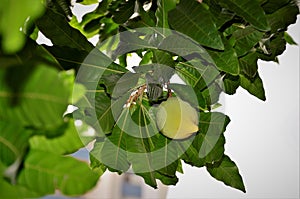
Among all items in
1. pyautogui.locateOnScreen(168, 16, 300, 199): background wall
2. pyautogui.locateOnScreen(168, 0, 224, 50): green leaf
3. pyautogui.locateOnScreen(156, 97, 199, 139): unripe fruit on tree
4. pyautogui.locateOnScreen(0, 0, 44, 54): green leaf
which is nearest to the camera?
pyautogui.locateOnScreen(0, 0, 44, 54): green leaf

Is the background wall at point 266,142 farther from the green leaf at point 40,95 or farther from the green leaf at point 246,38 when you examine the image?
the green leaf at point 40,95

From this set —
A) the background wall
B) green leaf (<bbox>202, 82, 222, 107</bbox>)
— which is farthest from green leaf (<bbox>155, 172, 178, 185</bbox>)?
the background wall

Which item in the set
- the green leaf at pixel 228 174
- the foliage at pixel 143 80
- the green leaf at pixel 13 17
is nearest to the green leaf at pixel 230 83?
the foliage at pixel 143 80

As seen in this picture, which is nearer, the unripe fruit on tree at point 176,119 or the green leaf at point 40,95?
the green leaf at point 40,95

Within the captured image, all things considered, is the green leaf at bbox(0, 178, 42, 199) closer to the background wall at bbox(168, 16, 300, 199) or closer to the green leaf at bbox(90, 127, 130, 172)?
the green leaf at bbox(90, 127, 130, 172)

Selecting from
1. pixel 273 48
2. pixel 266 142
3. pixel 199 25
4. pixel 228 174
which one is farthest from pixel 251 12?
pixel 266 142

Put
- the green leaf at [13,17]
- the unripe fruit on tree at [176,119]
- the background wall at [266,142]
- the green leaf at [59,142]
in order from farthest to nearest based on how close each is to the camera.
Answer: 1. the background wall at [266,142]
2. the unripe fruit on tree at [176,119]
3. the green leaf at [59,142]
4. the green leaf at [13,17]

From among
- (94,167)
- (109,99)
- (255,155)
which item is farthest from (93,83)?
(255,155)

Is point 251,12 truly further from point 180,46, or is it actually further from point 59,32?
point 59,32
